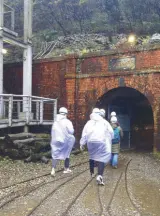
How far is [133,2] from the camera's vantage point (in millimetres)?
22922

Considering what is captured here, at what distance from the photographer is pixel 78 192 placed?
21.7ft

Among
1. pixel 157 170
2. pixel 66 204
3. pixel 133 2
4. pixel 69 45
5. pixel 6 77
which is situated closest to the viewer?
pixel 66 204

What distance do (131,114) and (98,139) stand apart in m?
9.18

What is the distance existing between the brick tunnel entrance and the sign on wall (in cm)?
95

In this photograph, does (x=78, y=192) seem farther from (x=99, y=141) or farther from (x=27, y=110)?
(x=27, y=110)

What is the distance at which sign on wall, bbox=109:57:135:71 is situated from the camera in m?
12.9

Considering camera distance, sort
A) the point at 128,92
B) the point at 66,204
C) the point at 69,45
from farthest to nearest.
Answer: the point at 69,45 → the point at 128,92 → the point at 66,204

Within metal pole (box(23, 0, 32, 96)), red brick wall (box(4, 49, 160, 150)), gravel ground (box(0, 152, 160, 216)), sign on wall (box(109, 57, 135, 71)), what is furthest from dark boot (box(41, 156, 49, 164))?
sign on wall (box(109, 57, 135, 71))

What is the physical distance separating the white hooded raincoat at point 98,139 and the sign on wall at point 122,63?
5.80 m

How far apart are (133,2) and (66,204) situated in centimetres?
2005

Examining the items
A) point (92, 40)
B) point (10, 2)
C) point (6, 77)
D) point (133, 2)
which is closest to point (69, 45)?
point (92, 40)

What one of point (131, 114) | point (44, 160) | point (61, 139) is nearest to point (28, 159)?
point (44, 160)

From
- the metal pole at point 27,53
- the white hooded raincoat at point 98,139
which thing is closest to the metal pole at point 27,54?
the metal pole at point 27,53

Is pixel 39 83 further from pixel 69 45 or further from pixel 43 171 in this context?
pixel 43 171
